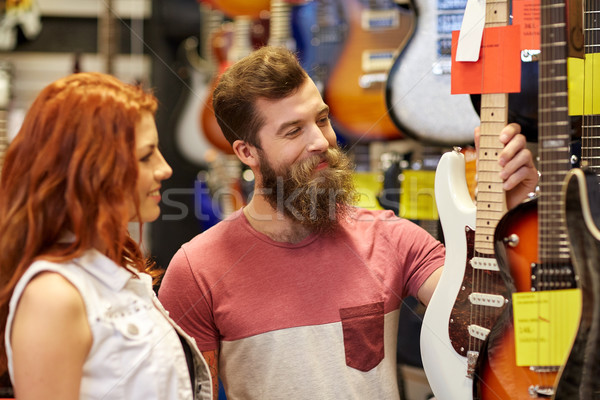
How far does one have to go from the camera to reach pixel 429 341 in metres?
1.48

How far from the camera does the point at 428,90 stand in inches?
83.1

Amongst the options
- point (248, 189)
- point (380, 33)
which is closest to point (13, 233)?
point (380, 33)

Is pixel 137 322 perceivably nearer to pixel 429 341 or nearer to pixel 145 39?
pixel 429 341

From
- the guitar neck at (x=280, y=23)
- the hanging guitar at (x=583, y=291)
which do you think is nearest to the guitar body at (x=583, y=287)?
the hanging guitar at (x=583, y=291)

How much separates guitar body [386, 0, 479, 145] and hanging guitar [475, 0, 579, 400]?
886mm

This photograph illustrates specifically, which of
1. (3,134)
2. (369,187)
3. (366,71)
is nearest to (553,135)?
(369,187)

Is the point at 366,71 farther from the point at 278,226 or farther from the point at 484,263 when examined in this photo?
Answer: the point at 484,263

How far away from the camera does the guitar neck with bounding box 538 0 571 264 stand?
1092mm

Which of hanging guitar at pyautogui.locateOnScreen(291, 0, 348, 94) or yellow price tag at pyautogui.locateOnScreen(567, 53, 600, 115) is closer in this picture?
yellow price tag at pyautogui.locateOnScreen(567, 53, 600, 115)

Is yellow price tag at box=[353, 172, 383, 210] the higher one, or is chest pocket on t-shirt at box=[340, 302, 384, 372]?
yellow price tag at box=[353, 172, 383, 210]

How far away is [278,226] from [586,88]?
2.56ft

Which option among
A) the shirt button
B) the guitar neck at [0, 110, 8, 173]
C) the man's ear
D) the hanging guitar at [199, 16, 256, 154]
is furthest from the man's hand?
the hanging guitar at [199, 16, 256, 154]

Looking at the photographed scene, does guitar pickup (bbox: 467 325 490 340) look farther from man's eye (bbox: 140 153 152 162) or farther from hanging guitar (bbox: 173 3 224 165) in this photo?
hanging guitar (bbox: 173 3 224 165)

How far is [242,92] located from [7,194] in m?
0.71
